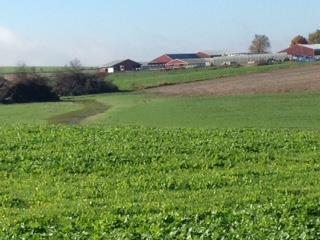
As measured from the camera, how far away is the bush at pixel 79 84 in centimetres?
7688

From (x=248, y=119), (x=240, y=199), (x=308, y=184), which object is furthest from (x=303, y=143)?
(x=248, y=119)

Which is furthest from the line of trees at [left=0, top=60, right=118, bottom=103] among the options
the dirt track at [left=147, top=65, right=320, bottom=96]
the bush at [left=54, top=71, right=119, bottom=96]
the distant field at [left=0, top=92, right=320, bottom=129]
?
the distant field at [left=0, top=92, right=320, bottom=129]

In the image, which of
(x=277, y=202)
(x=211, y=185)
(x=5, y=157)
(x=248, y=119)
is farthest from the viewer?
(x=248, y=119)

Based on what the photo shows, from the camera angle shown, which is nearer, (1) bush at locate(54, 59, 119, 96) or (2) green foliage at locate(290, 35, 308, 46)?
(1) bush at locate(54, 59, 119, 96)

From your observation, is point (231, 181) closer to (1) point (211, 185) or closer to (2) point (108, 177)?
(1) point (211, 185)

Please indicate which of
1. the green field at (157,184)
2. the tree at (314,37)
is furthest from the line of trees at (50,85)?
the tree at (314,37)

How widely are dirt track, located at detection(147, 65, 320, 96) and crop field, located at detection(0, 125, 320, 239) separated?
36.3 meters

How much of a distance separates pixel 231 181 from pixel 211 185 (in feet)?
1.64

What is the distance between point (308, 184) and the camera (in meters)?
14.3

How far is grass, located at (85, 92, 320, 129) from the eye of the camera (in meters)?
35.7

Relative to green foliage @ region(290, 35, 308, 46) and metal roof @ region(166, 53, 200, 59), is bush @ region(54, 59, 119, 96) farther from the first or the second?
green foliage @ region(290, 35, 308, 46)

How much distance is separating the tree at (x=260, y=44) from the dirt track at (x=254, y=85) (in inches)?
2963

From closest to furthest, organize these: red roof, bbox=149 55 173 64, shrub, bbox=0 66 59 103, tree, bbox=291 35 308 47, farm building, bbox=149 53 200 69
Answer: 1. shrub, bbox=0 66 59 103
2. farm building, bbox=149 53 200 69
3. red roof, bbox=149 55 173 64
4. tree, bbox=291 35 308 47

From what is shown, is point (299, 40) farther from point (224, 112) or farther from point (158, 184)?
point (158, 184)
